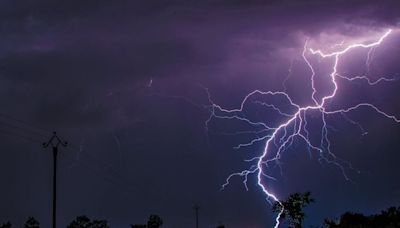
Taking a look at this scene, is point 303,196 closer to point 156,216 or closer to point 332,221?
point 332,221

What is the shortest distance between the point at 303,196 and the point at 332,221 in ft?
34.8

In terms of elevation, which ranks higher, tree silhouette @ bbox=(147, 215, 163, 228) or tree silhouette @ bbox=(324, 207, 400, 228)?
tree silhouette @ bbox=(147, 215, 163, 228)

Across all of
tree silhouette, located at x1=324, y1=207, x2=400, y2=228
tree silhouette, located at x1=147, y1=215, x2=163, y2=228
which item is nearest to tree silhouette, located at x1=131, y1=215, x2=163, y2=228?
tree silhouette, located at x1=147, y1=215, x2=163, y2=228

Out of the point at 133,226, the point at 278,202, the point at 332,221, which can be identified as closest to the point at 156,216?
the point at 133,226

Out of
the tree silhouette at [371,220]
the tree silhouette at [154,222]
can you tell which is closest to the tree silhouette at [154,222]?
the tree silhouette at [154,222]

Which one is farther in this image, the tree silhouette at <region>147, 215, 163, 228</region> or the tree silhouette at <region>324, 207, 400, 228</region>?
the tree silhouette at <region>147, 215, 163, 228</region>

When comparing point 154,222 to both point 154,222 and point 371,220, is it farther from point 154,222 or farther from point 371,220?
point 371,220

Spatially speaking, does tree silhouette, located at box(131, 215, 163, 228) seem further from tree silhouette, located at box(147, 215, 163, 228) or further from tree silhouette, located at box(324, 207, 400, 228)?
tree silhouette, located at box(324, 207, 400, 228)

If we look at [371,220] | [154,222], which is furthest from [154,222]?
[371,220]

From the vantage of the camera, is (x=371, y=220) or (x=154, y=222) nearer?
(x=371, y=220)

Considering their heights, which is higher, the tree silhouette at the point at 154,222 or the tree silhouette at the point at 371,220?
the tree silhouette at the point at 154,222

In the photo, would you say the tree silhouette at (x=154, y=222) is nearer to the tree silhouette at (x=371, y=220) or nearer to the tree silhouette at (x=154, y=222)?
the tree silhouette at (x=154, y=222)

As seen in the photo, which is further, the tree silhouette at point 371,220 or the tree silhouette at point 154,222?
the tree silhouette at point 154,222

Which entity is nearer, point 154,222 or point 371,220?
point 371,220
